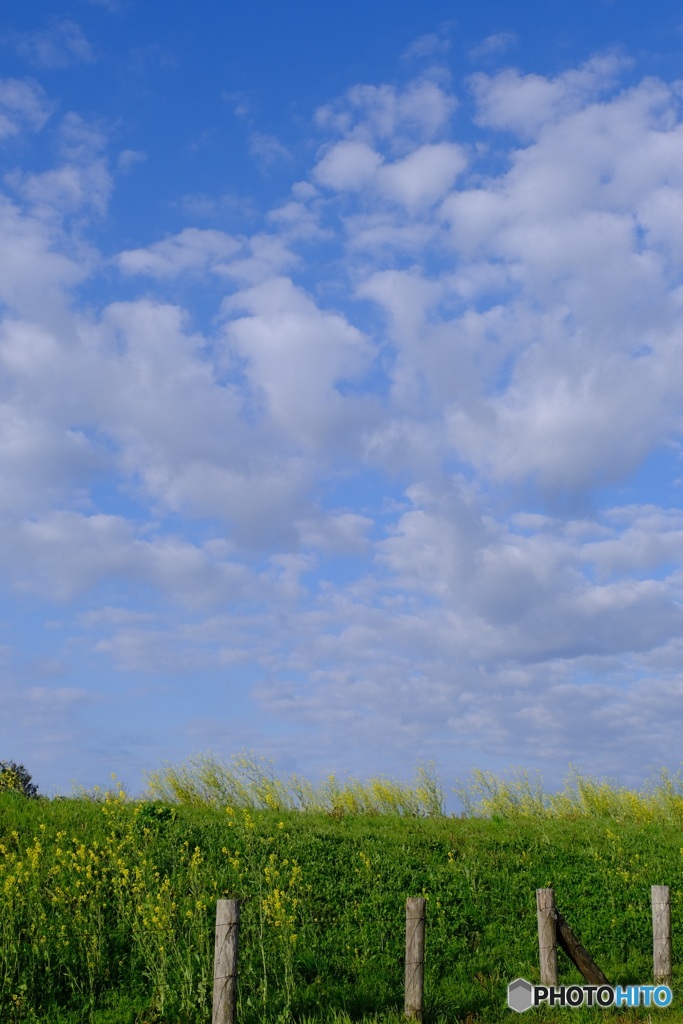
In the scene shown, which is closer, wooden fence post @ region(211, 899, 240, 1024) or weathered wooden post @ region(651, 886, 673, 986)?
wooden fence post @ region(211, 899, 240, 1024)

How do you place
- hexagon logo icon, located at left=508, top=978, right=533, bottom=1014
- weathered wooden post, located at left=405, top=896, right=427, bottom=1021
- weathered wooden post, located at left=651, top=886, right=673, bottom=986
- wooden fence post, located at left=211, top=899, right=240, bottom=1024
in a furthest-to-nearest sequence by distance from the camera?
1. weathered wooden post, located at left=651, top=886, right=673, bottom=986
2. hexagon logo icon, located at left=508, top=978, right=533, bottom=1014
3. weathered wooden post, located at left=405, top=896, right=427, bottom=1021
4. wooden fence post, located at left=211, top=899, right=240, bottom=1024

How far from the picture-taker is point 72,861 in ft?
51.9

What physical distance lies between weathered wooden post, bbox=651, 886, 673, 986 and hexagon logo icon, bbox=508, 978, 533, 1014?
8.55 ft

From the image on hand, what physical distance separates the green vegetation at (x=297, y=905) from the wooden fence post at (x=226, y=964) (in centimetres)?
143

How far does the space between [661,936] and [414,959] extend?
16.4 ft

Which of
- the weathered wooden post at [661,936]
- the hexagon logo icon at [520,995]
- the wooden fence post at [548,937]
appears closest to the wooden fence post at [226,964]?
the hexagon logo icon at [520,995]

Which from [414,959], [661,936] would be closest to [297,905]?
[414,959]

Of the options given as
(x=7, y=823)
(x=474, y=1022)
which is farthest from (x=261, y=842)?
(x=474, y=1022)

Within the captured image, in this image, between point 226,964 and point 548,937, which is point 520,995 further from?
point 226,964

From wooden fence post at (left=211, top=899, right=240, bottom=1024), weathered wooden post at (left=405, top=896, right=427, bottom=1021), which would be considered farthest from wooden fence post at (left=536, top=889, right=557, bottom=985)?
wooden fence post at (left=211, top=899, right=240, bottom=1024)

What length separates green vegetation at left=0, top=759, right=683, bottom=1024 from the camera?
12.6m

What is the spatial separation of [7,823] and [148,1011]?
7631mm

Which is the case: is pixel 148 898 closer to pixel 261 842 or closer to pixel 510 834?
pixel 261 842

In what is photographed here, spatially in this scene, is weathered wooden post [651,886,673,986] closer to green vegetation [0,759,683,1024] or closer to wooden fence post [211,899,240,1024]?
green vegetation [0,759,683,1024]
